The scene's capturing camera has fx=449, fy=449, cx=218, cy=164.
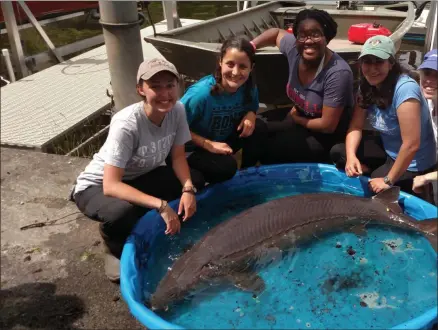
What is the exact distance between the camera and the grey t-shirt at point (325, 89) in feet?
12.0

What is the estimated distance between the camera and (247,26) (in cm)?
799

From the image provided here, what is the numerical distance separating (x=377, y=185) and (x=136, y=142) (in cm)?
180

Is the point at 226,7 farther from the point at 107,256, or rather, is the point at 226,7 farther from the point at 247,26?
the point at 107,256

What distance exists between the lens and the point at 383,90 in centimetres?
318

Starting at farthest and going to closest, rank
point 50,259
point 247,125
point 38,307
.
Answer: point 247,125 < point 50,259 < point 38,307

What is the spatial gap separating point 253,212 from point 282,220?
0.22m

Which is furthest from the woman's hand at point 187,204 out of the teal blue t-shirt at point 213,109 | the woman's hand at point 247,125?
the woman's hand at point 247,125

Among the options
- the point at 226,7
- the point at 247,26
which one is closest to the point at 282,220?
the point at 247,26

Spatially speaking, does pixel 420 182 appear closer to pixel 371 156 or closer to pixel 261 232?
pixel 261 232

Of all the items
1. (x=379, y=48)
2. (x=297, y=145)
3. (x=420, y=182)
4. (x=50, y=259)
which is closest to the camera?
(x=420, y=182)

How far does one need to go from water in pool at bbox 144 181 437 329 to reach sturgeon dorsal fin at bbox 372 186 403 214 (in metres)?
0.17

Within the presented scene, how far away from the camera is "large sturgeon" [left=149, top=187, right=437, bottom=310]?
284 cm

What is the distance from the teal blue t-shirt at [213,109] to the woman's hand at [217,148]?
178 millimetres

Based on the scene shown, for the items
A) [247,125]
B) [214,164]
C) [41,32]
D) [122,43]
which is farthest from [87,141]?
[41,32]
